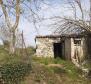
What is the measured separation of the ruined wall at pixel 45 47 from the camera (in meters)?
32.9

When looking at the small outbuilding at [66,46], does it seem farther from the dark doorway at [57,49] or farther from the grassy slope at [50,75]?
the grassy slope at [50,75]

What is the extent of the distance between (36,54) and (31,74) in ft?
39.7

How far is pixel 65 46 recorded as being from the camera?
105 ft

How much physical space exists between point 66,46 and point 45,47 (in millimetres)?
2380

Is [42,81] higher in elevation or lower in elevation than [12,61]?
lower

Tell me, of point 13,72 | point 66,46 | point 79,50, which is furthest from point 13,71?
point 66,46

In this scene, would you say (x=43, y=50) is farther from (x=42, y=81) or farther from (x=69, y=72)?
(x=42, y=81)

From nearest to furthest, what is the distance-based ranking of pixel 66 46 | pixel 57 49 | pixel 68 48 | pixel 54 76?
pixel 54 76 < pixel 68 48 < pixel 66 46 < pixel 57 49

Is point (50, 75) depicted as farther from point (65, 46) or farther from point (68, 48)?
point (65, 46)

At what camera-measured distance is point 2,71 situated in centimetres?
1989

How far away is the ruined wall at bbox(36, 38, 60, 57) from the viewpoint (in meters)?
32.9

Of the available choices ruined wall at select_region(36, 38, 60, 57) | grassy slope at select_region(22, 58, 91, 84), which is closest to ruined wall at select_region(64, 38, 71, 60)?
ruined wall at select_region(36, 38, 60, 57)

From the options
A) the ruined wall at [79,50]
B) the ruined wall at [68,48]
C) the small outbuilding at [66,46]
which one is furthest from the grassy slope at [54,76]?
the ruined wall at [68,48]

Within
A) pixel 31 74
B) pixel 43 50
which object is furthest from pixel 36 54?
pixel 31 74
